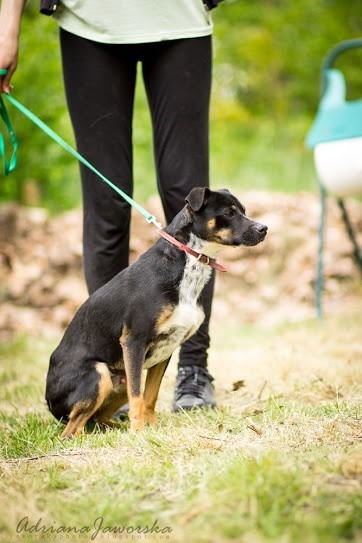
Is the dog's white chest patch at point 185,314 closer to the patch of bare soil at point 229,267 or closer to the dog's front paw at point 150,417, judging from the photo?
the dog's front paw at point 150,417

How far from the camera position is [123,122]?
3.20 metres

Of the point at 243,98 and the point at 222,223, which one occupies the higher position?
the point at 222,223

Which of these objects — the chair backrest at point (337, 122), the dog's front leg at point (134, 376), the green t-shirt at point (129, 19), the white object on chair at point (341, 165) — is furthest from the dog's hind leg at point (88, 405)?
the chair backrest at point (337, 122)

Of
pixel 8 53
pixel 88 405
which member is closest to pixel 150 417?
pixel 88 405

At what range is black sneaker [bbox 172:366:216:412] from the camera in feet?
10.6

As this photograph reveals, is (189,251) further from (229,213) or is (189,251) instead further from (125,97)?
(125,97)

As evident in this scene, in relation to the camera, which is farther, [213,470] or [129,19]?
[129,19]

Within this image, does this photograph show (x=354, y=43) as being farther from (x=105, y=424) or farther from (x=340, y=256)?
(x=105, y=424)

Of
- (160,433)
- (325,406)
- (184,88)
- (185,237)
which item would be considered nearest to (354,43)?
(184,88)

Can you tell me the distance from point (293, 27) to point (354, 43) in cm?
781

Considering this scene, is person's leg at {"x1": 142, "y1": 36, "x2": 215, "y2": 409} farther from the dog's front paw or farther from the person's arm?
the person's arm

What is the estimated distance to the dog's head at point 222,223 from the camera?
2939 mm

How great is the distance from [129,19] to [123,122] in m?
0.46

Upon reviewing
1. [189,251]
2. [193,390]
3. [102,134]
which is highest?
[102,134]
